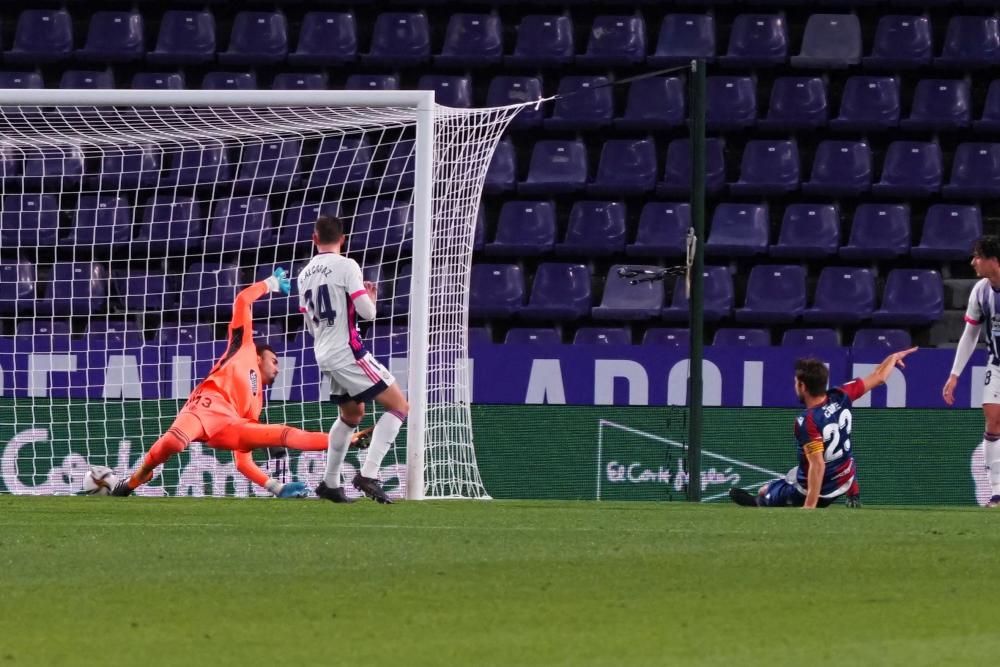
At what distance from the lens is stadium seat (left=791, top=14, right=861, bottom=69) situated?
18141 mm

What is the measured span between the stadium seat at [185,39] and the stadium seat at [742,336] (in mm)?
6348

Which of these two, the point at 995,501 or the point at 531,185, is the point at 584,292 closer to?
the point at 531,185

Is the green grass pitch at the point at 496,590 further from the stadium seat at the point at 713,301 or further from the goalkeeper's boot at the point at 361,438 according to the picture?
the stadium seat at the point at 713,301

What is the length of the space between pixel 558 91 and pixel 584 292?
2.73 meters

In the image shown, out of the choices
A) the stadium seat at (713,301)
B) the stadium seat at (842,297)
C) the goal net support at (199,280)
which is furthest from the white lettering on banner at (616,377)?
the stadium seat at (842,297)

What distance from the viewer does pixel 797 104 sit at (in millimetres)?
17828

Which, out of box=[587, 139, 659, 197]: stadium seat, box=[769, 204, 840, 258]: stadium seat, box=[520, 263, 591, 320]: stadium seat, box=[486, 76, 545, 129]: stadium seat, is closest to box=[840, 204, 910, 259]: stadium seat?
box=[769, 204, 840, 258]: stadium seat

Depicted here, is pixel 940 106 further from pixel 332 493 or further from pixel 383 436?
pixel 332 493

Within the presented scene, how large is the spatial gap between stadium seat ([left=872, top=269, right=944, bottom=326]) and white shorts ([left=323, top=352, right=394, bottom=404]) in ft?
23.1

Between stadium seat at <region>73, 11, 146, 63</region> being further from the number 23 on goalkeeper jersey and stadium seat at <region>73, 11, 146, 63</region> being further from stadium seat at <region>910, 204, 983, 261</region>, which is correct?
the number 23 on goalkeeper jersey

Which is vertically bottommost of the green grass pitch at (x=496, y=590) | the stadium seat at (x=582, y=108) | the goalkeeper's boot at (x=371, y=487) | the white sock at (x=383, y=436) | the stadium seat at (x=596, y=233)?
the goalkeeper's boot at (x=371, y=487)

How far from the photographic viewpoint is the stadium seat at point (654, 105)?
17.8 meters

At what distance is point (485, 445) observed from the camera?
13617mm

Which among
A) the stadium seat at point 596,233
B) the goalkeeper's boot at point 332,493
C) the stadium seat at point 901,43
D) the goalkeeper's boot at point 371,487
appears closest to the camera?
the goalkeeper's boot at point 371,487
